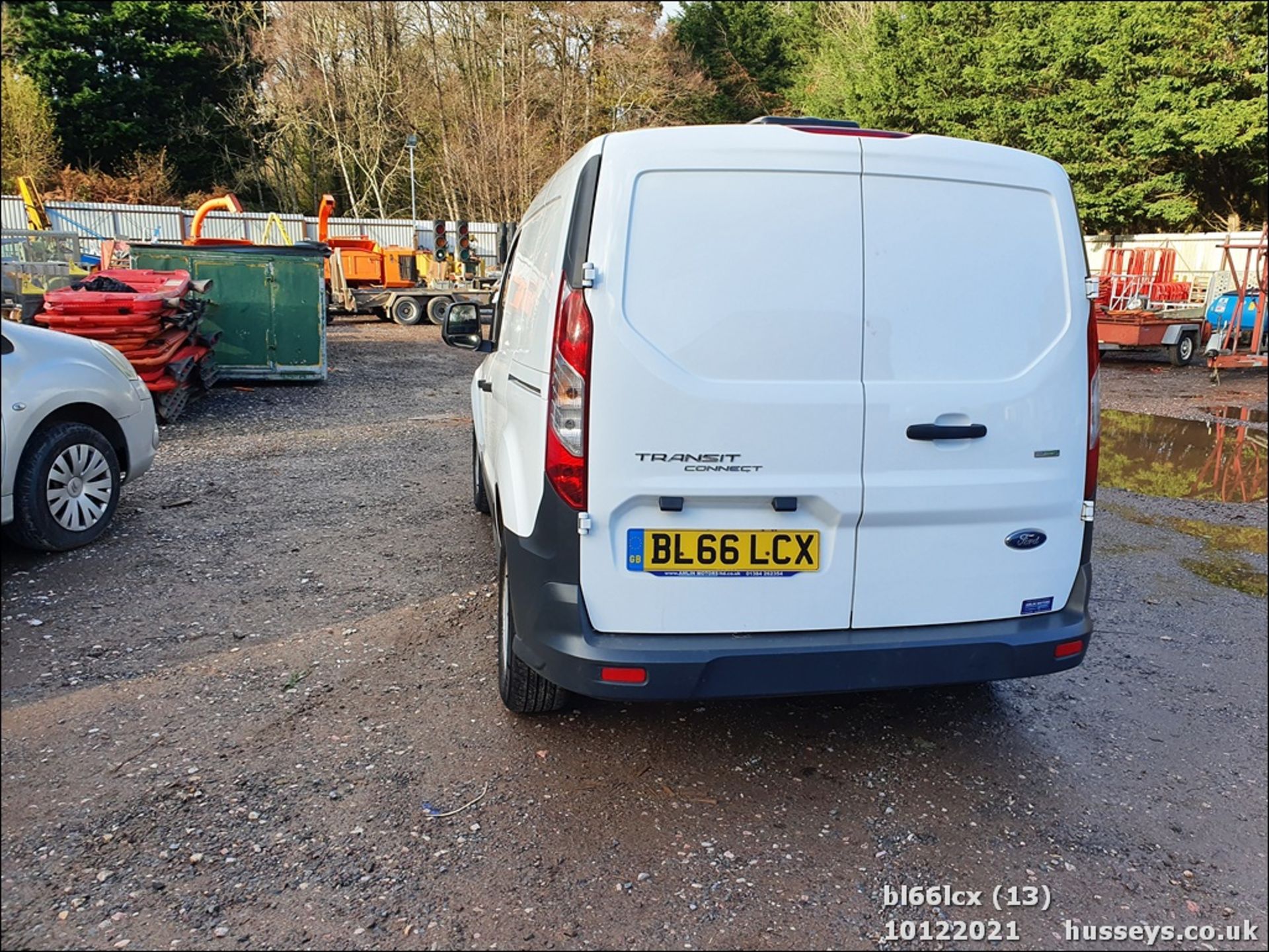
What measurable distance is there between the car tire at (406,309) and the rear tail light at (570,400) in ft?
59.0

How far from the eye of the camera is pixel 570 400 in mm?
2674

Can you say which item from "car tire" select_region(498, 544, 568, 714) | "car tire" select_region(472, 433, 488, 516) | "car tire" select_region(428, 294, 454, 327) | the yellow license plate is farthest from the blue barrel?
"car tire" select_region(498, 544, 568, 714)

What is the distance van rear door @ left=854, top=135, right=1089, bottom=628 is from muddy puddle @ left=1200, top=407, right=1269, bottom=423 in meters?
9.65

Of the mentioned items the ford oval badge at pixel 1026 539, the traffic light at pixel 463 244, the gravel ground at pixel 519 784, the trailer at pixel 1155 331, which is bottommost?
the gravel ground at pixel 519 784

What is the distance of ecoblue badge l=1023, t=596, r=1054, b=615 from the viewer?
2941mm

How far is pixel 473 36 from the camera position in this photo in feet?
96.5

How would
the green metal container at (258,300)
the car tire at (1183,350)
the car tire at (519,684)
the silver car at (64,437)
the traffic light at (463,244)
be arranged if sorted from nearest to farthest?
the car tire at (519,684) < the silver car at (64,437) < the green metal container at (258,300) < the car tire at (1183,350) < the traffic light at (463,244)

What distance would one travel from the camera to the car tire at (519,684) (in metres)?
3.27

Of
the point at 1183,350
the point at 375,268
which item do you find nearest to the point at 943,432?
the point at 1183,350

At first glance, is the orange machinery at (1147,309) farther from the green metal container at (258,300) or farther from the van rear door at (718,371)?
the van rear door at (718,371)

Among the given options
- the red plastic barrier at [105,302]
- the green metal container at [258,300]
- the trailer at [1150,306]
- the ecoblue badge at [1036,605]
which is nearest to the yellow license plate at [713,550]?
the ecoblue badge at [1036,605]

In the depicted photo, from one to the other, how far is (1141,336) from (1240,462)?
7.73 meters

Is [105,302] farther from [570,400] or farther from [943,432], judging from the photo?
[943,432]

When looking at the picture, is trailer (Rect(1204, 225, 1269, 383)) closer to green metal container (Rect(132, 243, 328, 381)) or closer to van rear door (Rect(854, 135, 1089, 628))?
van rear door (Rect(854, 135, 1089, 628))
